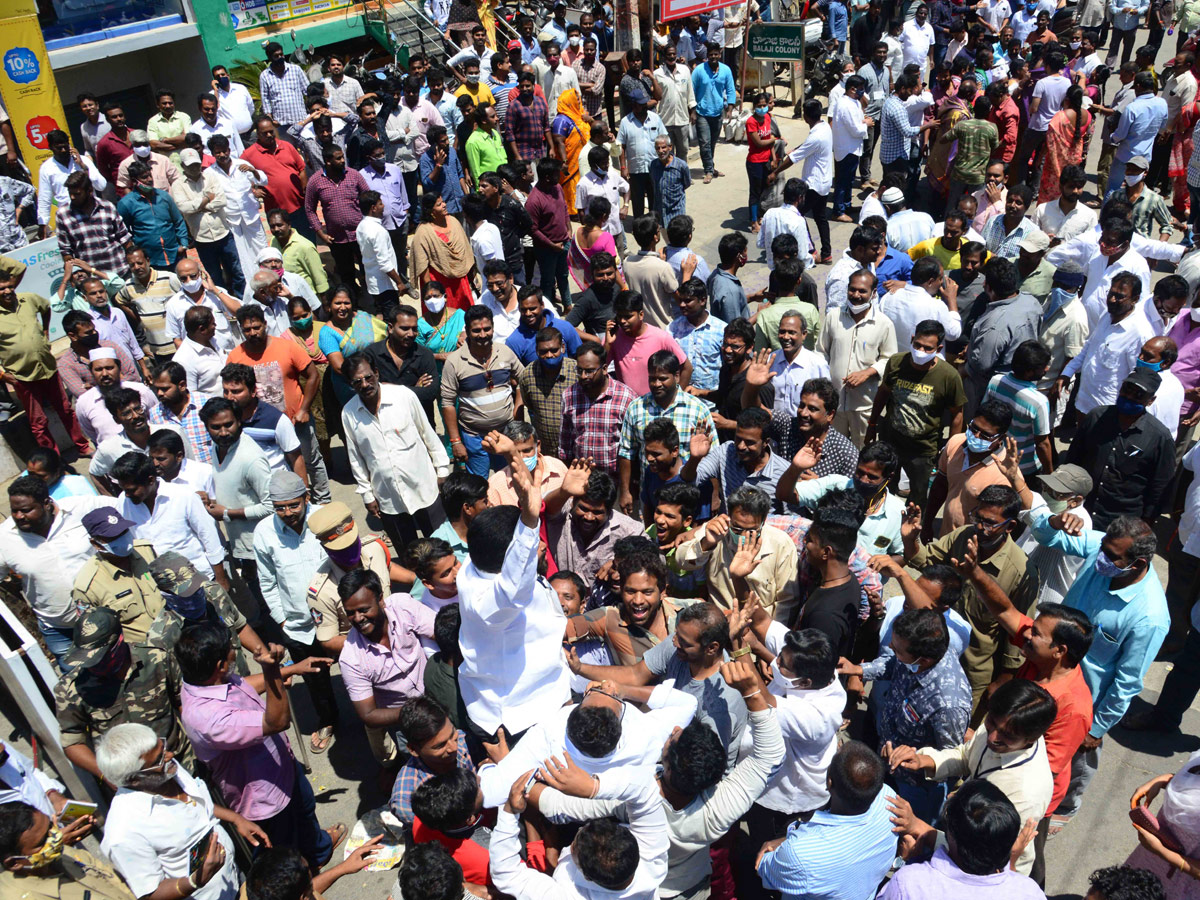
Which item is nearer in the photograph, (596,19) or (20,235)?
(20,235)

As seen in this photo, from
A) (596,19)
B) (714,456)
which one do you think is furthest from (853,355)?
(596,19)

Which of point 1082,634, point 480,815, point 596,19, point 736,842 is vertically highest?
point 596,19

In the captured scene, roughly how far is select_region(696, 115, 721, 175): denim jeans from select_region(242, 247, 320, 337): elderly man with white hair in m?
7.91

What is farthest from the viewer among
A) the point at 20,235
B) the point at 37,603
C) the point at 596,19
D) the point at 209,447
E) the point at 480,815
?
the point at 596,19

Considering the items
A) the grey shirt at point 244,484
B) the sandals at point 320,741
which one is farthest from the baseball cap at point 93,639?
the sandals at point 320,741

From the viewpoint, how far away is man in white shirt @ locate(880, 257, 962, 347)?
6.48m

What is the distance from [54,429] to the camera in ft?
27.0

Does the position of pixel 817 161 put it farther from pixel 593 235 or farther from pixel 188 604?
pixel 188 604

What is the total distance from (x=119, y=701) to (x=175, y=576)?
2.57 feet

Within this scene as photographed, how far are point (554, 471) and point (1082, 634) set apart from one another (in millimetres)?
2749

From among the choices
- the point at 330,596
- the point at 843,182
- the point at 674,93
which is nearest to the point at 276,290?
the point at 330,596

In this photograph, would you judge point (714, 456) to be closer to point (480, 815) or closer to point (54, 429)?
point (480, 815)

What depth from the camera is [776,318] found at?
6.42 meters

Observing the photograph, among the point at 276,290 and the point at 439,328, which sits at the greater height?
the point at 276,290
